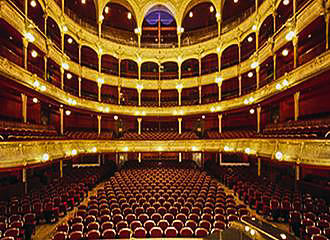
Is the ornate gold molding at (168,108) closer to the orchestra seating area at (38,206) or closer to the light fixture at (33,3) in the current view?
the orchestra seating area at (38,206)

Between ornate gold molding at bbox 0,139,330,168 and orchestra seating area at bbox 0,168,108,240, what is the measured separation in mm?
1952

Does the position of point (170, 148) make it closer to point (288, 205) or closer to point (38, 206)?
point (288, 205)

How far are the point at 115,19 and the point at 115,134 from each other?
531 inches

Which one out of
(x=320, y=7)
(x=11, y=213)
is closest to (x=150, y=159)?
(x=11, y=213)

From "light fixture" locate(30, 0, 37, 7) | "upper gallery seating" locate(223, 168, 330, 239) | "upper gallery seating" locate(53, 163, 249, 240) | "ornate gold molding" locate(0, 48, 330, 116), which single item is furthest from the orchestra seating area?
"light fixture" locate(30, 0, 37, 7)

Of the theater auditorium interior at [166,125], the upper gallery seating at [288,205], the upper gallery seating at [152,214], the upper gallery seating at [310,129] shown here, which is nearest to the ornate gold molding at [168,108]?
the theater auditorium interior at [166,125]

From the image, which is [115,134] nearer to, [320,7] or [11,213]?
[11,213]

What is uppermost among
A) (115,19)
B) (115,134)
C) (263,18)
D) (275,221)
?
(115,19)

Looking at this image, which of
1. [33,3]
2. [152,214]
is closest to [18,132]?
[152,214]

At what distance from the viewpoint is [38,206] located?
984cm

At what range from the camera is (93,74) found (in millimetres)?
22000

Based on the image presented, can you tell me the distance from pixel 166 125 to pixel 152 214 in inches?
748

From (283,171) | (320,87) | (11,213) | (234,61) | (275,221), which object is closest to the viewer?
(11,213)

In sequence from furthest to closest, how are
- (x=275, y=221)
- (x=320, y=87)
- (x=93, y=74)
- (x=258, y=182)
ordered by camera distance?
(x=93, y=74), (x=258, y=182), (x=320, y=87), (x=275, y=221)
